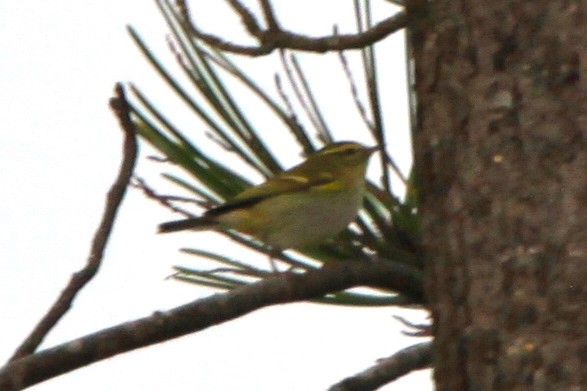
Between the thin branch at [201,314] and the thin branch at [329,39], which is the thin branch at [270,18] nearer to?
the thin branch at [329,39]

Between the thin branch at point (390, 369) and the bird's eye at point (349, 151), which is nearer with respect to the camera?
the thin branch at point (390, 369)

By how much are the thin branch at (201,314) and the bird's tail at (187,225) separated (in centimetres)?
143

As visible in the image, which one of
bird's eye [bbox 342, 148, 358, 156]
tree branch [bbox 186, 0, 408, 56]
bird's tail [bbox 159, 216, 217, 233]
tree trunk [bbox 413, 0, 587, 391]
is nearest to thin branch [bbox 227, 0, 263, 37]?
tree branch [bbox 186, 0, 408, 56]

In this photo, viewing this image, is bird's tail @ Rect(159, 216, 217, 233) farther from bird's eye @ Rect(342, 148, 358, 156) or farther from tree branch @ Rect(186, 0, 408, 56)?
tree branch @ Rect(186, 0, 408, 56)

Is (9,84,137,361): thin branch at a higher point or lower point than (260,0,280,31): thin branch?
lower

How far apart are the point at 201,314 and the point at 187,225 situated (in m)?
1.71

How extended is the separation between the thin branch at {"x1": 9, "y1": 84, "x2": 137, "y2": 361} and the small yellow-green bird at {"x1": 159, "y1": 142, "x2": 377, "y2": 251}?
1262 millimetres

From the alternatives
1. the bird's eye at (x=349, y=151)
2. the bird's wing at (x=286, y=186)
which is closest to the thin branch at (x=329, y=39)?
the bird's wing at (x=286, y=186)

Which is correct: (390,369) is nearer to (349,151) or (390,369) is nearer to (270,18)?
(270,18)

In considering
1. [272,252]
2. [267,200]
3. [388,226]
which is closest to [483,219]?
[388,226]

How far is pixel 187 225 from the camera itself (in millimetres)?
3459

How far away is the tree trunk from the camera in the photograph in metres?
1.76

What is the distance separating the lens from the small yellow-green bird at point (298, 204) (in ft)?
10.3

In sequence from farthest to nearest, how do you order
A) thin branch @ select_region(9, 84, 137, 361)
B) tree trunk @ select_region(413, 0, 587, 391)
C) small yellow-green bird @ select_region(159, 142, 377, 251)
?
small yellow-green bird @ select_region(159, 142, 377, 251)
tree trunk @ select_region(413, 0, 587, 391)
thin branch @ select_region(9, 84, 137, 361)
